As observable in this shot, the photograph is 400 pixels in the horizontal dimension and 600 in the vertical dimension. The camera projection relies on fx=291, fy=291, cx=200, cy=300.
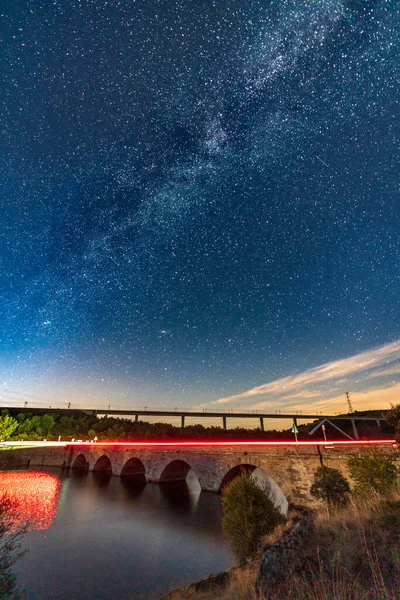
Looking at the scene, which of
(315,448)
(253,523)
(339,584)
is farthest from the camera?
(315,448)

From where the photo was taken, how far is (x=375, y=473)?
1692 centimetres

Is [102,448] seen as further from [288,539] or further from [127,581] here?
[288,539]

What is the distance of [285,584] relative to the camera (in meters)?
8.09

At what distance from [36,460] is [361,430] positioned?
109204 millimetres

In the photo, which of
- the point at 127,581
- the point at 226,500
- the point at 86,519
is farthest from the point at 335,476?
the point at 86,519

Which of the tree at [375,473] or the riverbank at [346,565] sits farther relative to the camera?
the tree at [375,473]

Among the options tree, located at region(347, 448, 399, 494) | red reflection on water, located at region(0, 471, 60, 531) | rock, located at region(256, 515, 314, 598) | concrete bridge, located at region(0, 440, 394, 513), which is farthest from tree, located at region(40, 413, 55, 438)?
rock, located at region(256, 515, 314, 598)

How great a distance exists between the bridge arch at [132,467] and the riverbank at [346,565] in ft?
180

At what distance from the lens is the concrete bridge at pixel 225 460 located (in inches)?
1077

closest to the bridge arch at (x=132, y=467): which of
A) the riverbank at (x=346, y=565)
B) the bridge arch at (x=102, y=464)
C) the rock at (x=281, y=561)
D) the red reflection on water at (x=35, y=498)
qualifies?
the bridge arch at (x=102, y=464)

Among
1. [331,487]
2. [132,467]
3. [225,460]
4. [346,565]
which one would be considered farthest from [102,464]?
[346,565]

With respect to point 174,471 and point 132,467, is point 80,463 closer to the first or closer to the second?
point 132,467

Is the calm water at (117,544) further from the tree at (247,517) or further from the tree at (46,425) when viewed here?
the tree at (46,425)

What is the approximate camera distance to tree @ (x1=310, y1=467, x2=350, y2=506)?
874 inches
